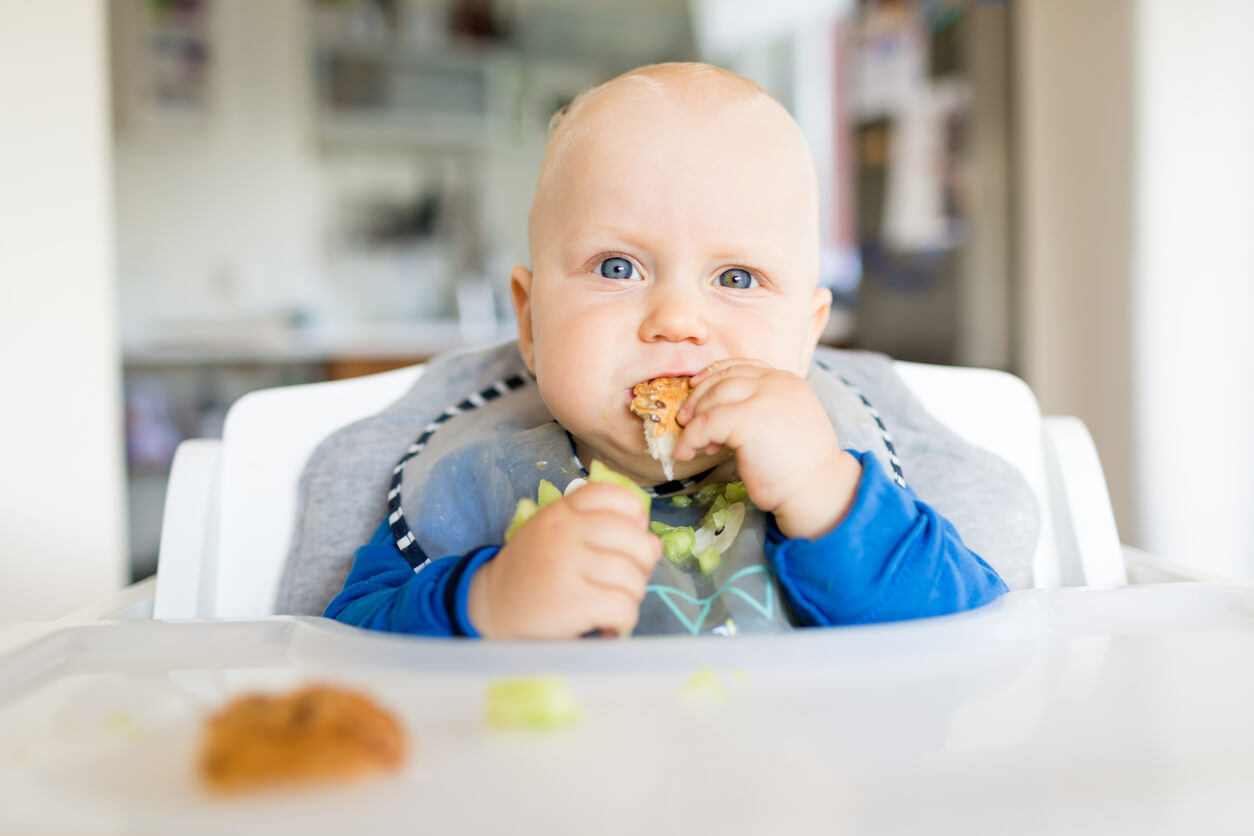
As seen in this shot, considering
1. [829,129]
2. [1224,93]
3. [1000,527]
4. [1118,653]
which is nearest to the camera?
[1118,653]

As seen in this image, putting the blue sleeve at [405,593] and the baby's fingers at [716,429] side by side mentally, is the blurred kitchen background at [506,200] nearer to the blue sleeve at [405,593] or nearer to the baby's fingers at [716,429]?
the blue sleeve at [405,593]

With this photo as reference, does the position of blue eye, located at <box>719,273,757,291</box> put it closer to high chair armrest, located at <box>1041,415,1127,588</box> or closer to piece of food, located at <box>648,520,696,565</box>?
piece of food, located at <box>648,520,696,565</box>

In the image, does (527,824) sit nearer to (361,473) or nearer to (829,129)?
(361,473)

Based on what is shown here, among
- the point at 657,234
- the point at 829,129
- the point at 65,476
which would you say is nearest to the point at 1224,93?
the point at 657,234

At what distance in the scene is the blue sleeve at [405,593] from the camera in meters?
0.65

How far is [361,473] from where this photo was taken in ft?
3.26

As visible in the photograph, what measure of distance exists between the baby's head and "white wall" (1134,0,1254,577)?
1210mm

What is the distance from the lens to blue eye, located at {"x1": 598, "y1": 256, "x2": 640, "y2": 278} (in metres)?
0.79

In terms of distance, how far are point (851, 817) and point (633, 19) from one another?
197 inches

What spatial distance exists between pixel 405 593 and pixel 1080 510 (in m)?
0.68

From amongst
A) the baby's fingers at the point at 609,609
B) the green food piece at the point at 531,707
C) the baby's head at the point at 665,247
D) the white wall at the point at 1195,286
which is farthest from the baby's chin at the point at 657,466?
the white wall at the point at 1195,286

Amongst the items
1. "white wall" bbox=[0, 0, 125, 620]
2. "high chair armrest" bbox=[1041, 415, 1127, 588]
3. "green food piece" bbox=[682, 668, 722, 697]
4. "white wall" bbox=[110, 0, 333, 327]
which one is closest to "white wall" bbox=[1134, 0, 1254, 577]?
"high chair armrest" bbox=[1041, 415, 1127, 588]

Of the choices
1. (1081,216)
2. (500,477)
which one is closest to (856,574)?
(500,477)

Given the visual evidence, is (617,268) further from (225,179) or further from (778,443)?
(225,179)
